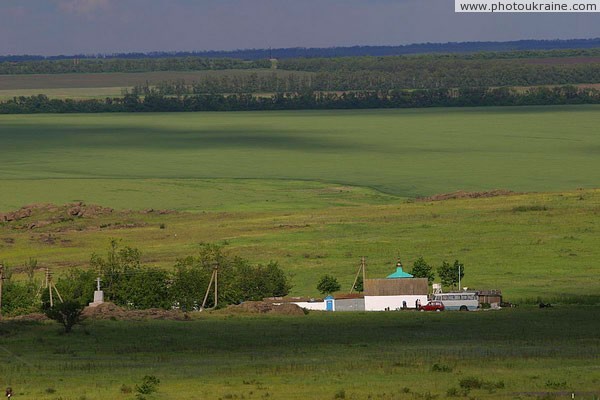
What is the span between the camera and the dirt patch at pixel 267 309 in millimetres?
64062

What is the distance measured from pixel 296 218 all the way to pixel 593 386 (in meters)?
68.0

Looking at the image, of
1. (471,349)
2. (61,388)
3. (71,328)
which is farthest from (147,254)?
(61,388)

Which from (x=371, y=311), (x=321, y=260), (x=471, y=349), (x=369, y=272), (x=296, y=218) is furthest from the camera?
(x=296, y=218)

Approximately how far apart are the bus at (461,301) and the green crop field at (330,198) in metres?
4.77

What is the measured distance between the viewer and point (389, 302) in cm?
7012

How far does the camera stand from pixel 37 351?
169 feet

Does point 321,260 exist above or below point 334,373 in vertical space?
above

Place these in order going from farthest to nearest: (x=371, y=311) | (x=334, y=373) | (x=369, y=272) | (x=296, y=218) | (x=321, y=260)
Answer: (x=296, y=218) → (x=321, y=260) → (x=369, y=272) → (x=371, y=311) → (x=334, y=373)

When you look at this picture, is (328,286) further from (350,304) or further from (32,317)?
(32,317)

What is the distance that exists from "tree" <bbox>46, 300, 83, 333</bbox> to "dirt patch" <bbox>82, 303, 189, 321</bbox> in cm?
390

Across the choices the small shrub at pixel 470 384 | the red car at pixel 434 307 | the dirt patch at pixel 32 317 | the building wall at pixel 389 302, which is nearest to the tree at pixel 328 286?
the building wall at pixel 389 302

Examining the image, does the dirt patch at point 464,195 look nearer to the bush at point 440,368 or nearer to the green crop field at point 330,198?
the green crop field at point 330,198

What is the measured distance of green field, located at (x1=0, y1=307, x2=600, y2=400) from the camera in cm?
3984

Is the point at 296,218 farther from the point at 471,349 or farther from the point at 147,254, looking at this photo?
the point at 471,349
